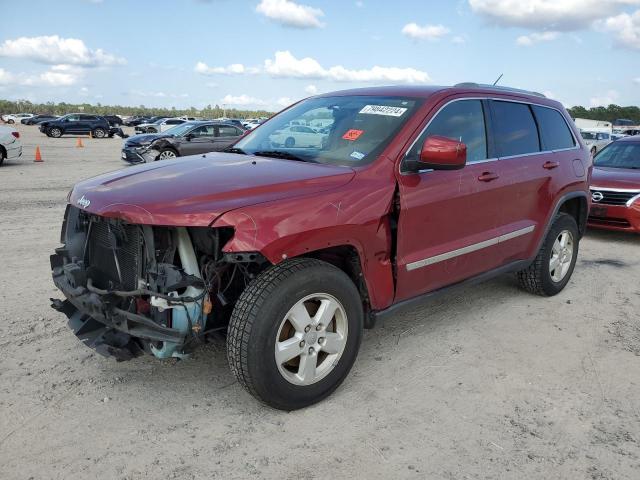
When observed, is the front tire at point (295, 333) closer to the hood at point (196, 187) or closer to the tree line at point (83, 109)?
the hood at point (196, 187)

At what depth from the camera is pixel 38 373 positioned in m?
3.52

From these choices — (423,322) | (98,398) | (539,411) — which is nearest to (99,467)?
(98,398)

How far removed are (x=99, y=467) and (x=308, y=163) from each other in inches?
81.4

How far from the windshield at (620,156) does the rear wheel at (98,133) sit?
3378cm

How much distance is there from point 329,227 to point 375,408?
111 cm

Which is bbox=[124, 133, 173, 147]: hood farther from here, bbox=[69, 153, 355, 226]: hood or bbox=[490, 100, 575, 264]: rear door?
bbox=[69, 153, 355, 226]: hood

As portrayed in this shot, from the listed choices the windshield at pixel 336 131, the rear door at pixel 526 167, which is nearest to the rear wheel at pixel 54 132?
the windshield at pixel 336 131

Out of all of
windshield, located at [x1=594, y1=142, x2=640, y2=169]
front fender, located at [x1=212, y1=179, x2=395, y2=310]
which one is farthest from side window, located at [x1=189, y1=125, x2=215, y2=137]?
front fender, located at [x1=212, y1=179, x2=395, y2=310]

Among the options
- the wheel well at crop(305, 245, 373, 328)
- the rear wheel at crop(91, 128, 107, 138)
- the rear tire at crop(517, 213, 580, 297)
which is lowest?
the rear tire at crop(517, 213, 580, 297)

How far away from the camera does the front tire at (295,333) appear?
2832 mm

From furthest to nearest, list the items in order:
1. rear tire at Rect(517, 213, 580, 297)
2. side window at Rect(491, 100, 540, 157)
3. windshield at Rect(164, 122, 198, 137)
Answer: windshield at Rect(164, 122, 198, 137), rear tire at Rect(517, 213, 580, 297), side window at Rect(491, 100, 540, 157)

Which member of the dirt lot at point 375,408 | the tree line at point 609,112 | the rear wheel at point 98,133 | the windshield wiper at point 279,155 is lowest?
the dirt lot at point 375,408

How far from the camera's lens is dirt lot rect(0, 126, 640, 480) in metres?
2.69

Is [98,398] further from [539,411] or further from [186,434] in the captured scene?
[539,411]
